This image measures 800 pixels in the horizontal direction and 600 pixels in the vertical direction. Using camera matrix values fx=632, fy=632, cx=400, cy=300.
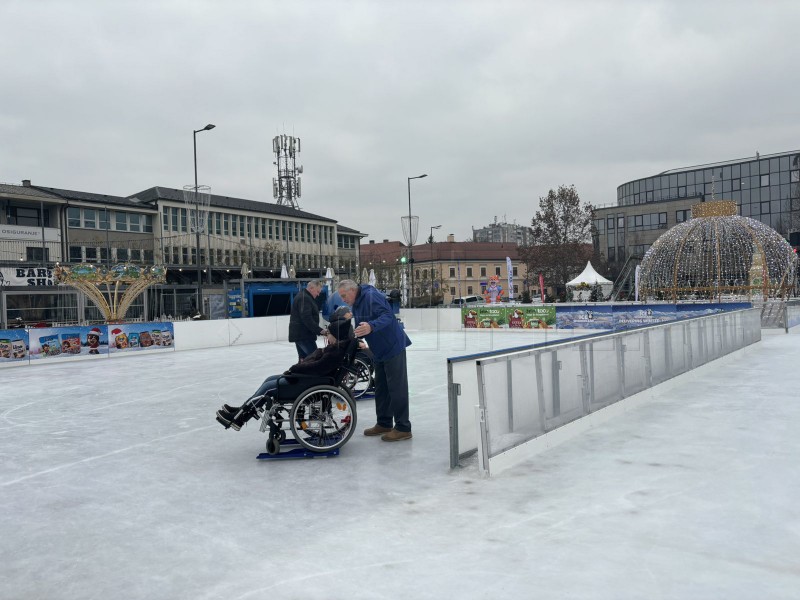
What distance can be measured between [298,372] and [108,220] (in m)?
44.9

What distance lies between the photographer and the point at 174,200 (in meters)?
52.9

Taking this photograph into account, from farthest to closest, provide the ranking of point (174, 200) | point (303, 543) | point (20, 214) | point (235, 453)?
point (174, 200)
point (20, 214)
point (235, 453)
point (303, 543)

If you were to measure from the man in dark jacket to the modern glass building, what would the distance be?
68.7m

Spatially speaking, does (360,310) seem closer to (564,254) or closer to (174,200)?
(564,254)

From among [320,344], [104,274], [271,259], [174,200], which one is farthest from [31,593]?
[271,259]

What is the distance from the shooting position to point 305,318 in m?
9.04

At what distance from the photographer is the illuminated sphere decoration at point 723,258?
80.6 ft

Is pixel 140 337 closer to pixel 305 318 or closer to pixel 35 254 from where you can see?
pixel 305 318

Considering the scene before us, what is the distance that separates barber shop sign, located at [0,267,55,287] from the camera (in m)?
28.1

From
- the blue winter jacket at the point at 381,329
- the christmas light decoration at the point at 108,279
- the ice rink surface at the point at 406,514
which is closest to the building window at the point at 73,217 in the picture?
the christmas light decoration at the point at 108,279

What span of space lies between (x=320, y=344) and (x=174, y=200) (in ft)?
118

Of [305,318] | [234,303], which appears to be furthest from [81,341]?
[234,303]

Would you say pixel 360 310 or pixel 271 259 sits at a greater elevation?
pixel 271 259

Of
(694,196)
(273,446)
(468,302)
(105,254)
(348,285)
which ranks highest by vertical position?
(694,196)
